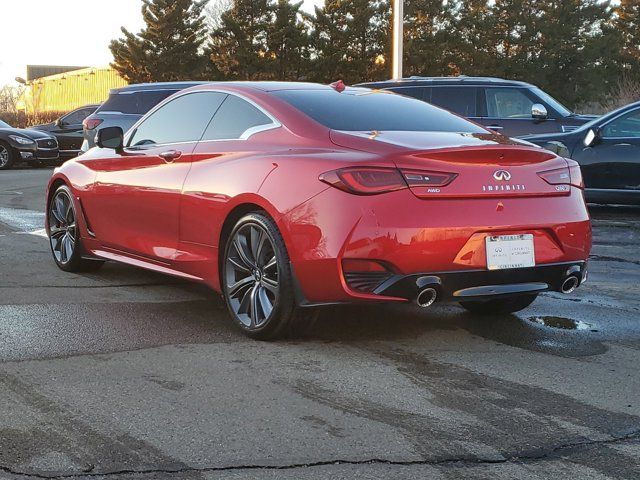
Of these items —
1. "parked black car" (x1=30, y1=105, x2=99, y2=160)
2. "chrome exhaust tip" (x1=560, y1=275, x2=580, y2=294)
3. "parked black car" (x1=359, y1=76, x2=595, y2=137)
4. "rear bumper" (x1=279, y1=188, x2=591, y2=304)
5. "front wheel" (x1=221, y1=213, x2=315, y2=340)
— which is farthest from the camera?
"parked black car" (x1=30, y1=105, x2=99, y2=160)

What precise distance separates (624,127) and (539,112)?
2333mm

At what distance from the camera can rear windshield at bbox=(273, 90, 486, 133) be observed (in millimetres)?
5480

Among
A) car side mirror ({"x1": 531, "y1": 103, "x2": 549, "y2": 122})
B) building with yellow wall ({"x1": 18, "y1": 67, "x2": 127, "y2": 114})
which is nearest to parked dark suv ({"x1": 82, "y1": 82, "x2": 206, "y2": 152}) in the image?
car side mirror ({"x1": 531, "y1": 103, "x2": 549, "y2": 122})

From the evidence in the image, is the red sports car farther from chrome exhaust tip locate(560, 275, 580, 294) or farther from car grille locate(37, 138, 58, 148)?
car grille locate(37, 138, 58, 148)

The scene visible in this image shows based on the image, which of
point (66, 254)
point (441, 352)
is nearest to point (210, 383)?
point (441, 352)

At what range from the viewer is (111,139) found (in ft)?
22.7

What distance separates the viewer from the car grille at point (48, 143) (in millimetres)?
24047

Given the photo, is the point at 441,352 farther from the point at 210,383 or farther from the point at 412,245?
the point at 210,383

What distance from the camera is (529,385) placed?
14.5ft

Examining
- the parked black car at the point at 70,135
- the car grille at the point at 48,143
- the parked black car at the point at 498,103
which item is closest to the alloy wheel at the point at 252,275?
the parked black car at the point at 498,103

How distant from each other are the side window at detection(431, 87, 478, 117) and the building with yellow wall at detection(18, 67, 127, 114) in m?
58.5

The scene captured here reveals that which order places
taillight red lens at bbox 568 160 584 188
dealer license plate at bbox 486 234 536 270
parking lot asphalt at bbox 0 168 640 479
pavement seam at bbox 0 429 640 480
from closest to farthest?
pavement seam at bbox 0 429 640 480
parking lot asphalt at bbox 0 168 640 479
dealer license plate at bbox 486 234 536 270
taillight red lens at bbox 568 160 584 188

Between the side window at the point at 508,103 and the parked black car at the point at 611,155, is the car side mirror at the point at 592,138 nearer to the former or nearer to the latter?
the parked black car at the point at 611,155

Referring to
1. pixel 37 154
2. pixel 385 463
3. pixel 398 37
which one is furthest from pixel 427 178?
pixel 37 154
